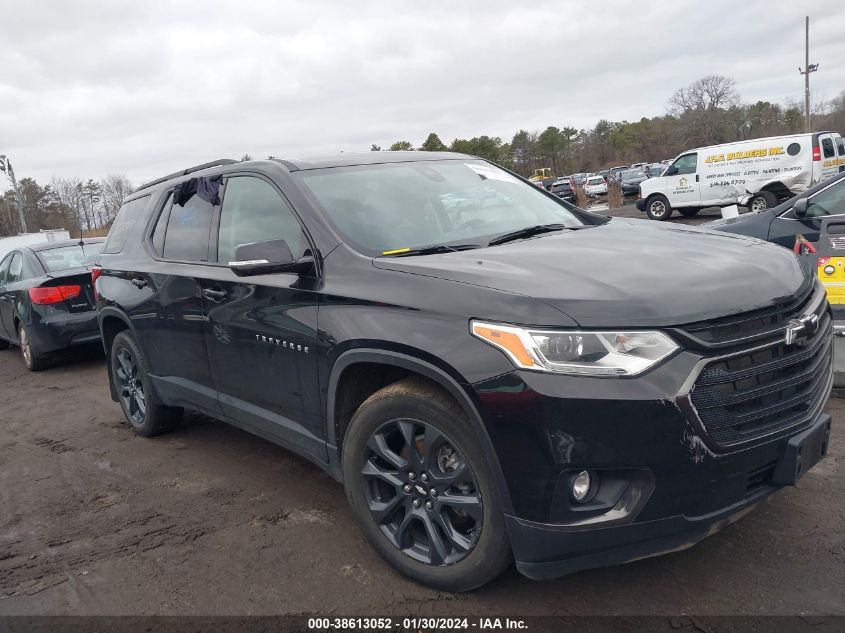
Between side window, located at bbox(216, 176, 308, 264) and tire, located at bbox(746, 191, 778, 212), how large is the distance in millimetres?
16522

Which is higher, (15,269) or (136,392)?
(15,269)

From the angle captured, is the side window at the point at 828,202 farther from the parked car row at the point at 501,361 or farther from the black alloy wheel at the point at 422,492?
the black alloy wheel at the point at 422,492

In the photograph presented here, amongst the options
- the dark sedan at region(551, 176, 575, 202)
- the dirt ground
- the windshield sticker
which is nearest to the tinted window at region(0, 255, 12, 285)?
the dirt ground

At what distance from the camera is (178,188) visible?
183 inches

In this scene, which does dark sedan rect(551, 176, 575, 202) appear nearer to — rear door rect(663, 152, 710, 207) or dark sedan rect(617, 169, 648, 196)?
dark sedan rect(617, 169, 648, 196)

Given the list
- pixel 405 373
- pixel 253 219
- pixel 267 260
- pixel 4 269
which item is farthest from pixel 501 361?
pixel 4 269

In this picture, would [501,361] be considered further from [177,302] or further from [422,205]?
[177,302]

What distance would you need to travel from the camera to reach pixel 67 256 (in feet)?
28.9

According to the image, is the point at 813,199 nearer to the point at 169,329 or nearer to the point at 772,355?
the point at 772,355

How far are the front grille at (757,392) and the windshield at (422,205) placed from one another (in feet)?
4.21

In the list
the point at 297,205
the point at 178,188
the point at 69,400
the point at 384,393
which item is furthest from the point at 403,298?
the point at 69,400

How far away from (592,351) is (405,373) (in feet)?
2.83

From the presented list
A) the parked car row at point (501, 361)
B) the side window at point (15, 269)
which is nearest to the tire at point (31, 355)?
the side window at point (15, 269)

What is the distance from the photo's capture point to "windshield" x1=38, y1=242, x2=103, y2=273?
8617 mm
